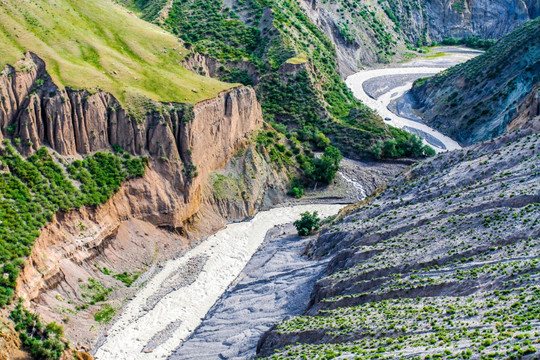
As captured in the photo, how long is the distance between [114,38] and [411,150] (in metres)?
46.9

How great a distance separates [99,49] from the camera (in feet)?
244

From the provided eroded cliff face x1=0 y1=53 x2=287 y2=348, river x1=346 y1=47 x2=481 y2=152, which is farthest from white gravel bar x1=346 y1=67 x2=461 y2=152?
eroded cliff face x1=0 y1=53 x2=287 y2=348

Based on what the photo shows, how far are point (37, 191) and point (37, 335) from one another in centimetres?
1454

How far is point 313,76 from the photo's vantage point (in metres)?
105

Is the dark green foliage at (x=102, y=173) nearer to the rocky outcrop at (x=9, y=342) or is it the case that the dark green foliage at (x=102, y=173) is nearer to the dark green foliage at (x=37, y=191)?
the dark green foliage at (x=37, y=191)

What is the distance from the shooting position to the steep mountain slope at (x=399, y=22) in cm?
13650

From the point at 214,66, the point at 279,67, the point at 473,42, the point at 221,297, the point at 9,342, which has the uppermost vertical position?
the point at 473,42

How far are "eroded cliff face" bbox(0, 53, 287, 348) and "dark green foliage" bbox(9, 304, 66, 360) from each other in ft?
5.67

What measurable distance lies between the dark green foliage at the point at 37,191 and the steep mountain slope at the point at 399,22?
75737 mm

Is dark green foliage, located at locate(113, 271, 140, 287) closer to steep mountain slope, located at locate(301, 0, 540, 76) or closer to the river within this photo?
the river

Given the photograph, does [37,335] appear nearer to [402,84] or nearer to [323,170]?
[323,170]

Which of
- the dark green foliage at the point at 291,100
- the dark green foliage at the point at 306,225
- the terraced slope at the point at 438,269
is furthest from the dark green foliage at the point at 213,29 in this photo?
the terraced slope at the point at 438,269

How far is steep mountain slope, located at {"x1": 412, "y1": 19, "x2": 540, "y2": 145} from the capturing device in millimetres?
99438

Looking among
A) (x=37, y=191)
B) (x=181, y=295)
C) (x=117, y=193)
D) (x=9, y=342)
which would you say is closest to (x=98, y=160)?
(x=117, y=193)
